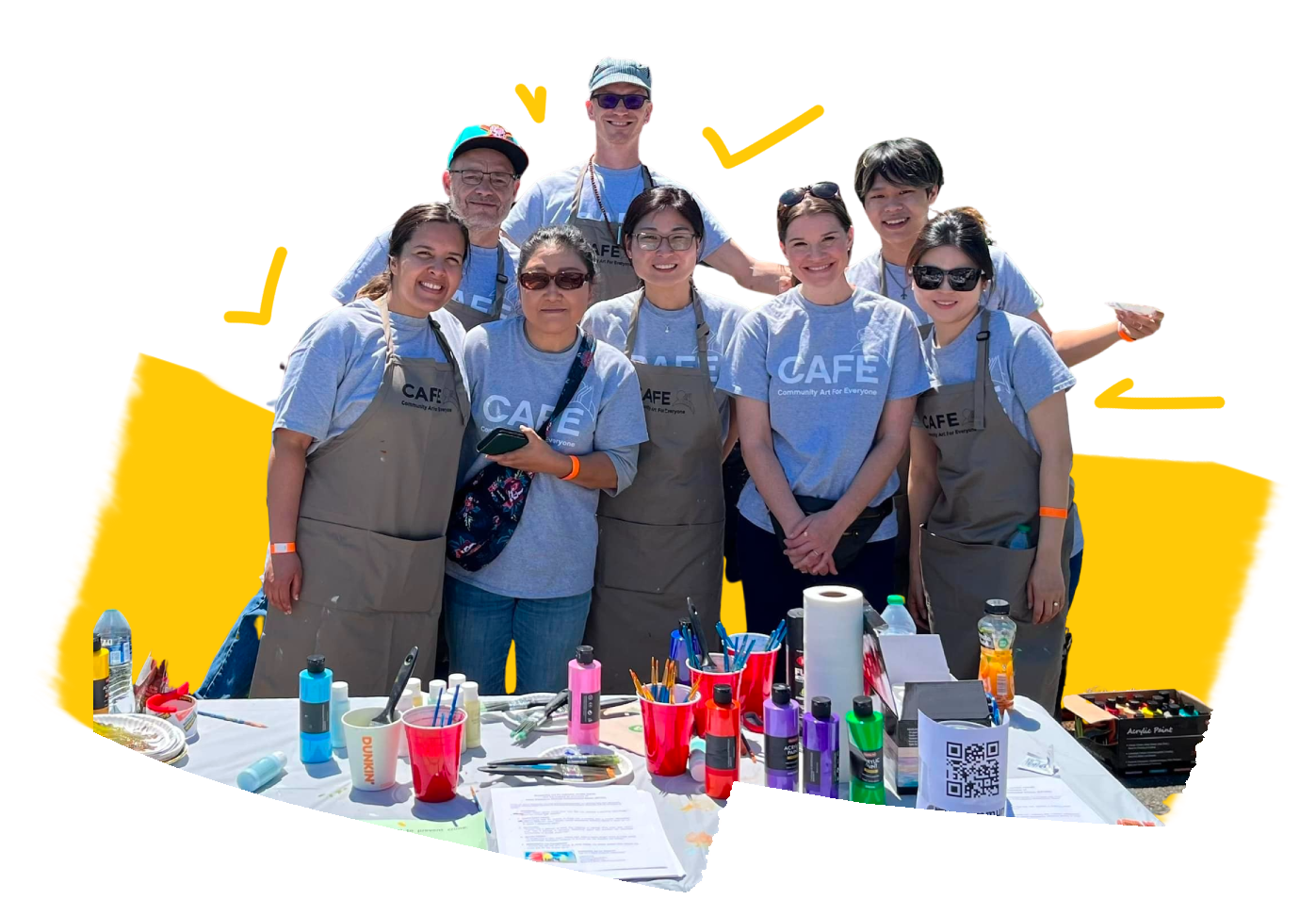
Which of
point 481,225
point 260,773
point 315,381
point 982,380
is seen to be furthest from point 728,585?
point 260,773

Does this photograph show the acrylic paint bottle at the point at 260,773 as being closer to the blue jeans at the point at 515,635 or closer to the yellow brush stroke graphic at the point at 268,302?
the blue jeans at the point at 515,635

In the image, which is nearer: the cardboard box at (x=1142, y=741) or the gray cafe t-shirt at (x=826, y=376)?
the gray cafe t-shirt at (x=826, y=376)

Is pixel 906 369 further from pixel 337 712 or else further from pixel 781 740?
pixel 337 712

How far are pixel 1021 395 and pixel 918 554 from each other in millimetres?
725

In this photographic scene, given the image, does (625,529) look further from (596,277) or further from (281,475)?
(281,475)

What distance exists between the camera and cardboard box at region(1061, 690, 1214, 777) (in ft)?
15.4

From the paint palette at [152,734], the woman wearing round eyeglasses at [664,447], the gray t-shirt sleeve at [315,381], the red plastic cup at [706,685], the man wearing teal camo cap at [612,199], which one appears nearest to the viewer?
the paint palette at [152,734]

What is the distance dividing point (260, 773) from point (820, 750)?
4.25ft

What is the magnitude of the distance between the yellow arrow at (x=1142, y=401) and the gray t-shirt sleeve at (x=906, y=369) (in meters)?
1.48

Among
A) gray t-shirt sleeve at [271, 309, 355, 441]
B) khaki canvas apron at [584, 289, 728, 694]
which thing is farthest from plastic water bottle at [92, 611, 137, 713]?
khaki canvas apron at [584, 289, 728, 694]

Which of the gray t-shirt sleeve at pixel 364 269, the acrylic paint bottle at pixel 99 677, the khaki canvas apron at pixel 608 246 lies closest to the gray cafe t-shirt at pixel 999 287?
the khaki canvas apron at pixel 608 246

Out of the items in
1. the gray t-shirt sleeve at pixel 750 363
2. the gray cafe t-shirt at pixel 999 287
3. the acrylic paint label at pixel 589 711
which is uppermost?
the gray cafe t-shirt at pixel 999 287

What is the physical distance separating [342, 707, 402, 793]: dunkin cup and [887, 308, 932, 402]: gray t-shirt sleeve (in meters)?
2.07

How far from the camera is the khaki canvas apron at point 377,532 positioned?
12.0 ft
